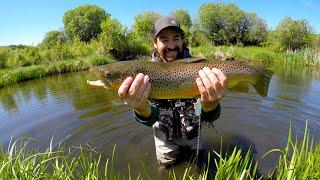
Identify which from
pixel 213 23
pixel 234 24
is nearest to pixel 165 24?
pixel 234 24

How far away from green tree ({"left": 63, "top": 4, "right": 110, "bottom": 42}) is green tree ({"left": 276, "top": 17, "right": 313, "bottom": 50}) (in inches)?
1908

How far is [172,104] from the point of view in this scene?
5793 mm

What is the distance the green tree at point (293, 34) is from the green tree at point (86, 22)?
159 ft

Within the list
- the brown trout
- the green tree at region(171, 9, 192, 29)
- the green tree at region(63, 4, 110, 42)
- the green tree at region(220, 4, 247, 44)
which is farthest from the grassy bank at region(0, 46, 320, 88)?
the green tree at region(63, 4, 110, 42)

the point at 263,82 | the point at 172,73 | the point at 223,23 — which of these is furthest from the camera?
the point at 223,23

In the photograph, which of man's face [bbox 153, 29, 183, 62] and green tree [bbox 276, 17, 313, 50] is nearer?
man's face [bbox 153, 29, 183, 62]

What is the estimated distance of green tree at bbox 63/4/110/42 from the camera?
77.8m

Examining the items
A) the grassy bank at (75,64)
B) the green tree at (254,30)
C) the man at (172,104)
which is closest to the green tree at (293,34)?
the grassy bank at (75,64)

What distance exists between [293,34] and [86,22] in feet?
171

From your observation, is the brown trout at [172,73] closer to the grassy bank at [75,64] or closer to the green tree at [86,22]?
the grassy bank at [75,64]

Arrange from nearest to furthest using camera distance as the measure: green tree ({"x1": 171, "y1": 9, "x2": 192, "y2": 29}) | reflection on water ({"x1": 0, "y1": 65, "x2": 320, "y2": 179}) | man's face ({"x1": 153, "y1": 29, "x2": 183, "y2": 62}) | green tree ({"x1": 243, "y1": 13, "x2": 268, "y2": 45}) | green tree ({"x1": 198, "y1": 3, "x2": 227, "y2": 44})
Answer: man's face ({"x1": 153, "y1": 29, "x2": 183, "y2": 62}) < reflection on water ({"x1": 0, "y1": 65, "x2": 320, "y2": 179}) < green tree ({"x1": 243, "y1": 13, "x2": 268, "y2": 45}) < green tree ({"x1": 198, "y1": 3, "x2": 227, "y2": 44}) < green tree ({"x1": 171, "y1": 9, "x2": 192, "y2": 29})

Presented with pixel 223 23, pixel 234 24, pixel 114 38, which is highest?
pixel 223 23

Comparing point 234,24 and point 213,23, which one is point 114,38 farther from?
point 234,24

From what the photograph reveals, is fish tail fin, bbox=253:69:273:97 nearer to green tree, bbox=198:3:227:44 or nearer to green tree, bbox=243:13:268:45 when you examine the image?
green tree, bbox=243:13:268:45
